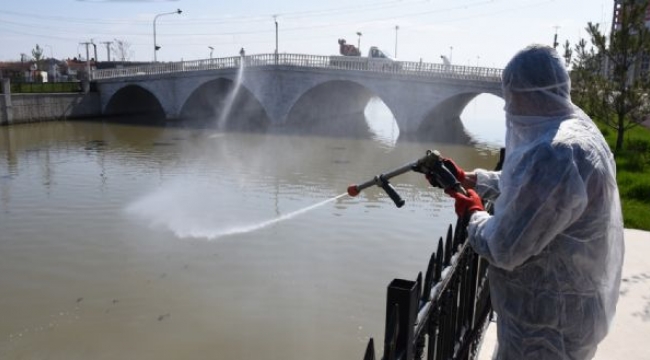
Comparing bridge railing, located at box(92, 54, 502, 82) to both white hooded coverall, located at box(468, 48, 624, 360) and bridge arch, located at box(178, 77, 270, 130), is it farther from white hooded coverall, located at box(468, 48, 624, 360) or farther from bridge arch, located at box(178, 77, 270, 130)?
white hooded coverall, located at box(468, 48, 624, 360)

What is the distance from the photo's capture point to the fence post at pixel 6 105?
29172mm

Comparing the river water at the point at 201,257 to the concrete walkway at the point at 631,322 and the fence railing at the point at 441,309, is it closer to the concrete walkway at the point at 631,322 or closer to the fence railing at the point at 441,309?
the concrete walkway at the point at 631,322

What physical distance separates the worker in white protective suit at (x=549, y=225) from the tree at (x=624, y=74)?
1451cm

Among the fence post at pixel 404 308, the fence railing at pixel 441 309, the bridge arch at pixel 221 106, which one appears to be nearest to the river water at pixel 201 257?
the fence railing at pixel 441 309

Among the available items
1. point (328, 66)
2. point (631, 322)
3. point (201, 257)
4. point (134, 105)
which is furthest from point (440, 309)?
point (134, 105)

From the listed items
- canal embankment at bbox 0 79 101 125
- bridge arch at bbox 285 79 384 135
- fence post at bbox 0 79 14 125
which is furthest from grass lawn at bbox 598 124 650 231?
canal embankment at bbox 0 79 101 125

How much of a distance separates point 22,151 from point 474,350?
75.6 ft

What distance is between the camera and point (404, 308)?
169 cm

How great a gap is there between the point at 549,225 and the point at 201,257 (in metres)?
8.25

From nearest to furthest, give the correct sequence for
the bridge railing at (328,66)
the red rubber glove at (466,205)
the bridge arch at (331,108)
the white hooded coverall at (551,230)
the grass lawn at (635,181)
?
the white hooded coverall at (551,230) → the red rubber glove at (466,205) → the grass lawn at (635,181) → the bridge railing at (328,66) → the bridge arch at (331,108)

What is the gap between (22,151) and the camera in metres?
21.9

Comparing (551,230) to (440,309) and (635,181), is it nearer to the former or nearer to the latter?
(440,309)

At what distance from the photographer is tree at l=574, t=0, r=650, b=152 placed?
47.3 ft

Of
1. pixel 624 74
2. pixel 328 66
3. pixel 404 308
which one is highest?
pixel 328 66
